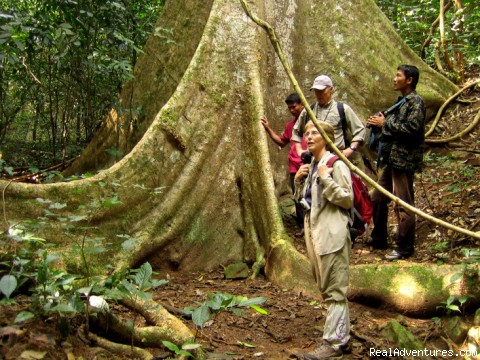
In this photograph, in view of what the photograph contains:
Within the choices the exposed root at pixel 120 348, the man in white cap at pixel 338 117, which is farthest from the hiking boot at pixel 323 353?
the man in white cap at pixel 338 117

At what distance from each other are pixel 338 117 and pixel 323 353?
2.54m

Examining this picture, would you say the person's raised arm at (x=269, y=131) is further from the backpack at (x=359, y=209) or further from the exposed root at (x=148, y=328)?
the exposed root at (x=148, y=328)

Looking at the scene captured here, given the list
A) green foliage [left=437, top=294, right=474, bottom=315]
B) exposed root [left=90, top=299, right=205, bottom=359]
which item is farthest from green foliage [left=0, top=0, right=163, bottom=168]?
green foliage [left=437, top=294, right=474, bottom=315]

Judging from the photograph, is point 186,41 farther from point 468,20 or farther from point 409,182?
point 468,20

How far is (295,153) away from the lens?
225 inches

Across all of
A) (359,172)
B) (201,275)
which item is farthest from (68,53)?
(359,172)

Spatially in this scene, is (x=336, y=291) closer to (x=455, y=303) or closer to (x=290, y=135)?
(x=455, y=303)

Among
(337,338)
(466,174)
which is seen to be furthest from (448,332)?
(466,174)

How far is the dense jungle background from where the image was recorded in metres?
2.68

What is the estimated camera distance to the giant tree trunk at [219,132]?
5117 mm

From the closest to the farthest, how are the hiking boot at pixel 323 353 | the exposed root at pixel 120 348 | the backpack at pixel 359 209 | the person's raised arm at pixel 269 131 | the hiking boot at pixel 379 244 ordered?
the exposed root at pixel 120 348 → the hiking boot at pixel 323 353 → the backpack at pixel 359 209 → the hiking boot at pixel 379 244 → the person's raised arm at pixel 269 131

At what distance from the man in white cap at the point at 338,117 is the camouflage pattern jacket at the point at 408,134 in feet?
1.06

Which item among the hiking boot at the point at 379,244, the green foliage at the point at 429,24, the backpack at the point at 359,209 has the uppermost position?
the green foliage at the point at 429,24

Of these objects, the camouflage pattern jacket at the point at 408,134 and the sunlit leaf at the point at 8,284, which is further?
the camouflage pattern jacket at the point at 408,134
